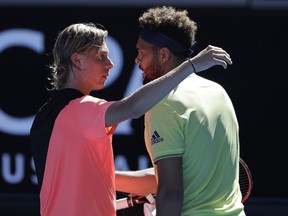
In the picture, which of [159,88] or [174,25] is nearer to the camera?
[159,88]

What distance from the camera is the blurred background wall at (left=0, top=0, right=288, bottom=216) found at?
650 cm

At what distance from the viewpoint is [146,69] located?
3.52 meters

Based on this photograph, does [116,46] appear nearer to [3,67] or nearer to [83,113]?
[3,67]

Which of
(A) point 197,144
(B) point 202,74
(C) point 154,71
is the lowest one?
(B) point 202,74

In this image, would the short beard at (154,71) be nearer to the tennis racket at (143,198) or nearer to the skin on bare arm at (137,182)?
the skin on bare arm at (137,182)

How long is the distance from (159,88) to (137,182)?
0.73 m

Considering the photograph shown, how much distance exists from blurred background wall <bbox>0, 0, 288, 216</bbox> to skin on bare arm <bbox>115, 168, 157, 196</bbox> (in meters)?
2.70

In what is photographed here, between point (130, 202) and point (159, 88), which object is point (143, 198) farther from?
point (159, 88)

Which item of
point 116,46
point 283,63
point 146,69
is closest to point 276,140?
point 283,63

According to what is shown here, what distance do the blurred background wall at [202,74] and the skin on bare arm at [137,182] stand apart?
2697 millimetres

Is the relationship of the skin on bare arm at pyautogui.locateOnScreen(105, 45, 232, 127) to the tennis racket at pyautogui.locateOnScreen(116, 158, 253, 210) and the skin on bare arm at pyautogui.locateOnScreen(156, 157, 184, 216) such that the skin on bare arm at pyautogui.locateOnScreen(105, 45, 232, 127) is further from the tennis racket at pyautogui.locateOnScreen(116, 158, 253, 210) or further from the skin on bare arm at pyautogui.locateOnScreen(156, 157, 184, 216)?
the tennis racket at pyautogui.locateOnScreen(116, 158, 253, 210)

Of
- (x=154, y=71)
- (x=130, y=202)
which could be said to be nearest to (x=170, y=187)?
(x=154, y=71)

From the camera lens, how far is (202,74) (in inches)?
256

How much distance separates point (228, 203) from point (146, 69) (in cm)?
63
